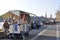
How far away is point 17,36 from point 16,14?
2.16 metres

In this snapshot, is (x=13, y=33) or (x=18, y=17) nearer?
(x=13, y=33)

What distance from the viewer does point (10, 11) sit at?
21.5m

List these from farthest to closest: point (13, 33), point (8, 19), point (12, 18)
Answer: point (8, 19), point (12, 18), point (13, 33)

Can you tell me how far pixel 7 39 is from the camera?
810 inches

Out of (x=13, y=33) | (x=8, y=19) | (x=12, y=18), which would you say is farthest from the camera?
(x=8, y=19)

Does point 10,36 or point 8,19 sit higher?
point 8,19

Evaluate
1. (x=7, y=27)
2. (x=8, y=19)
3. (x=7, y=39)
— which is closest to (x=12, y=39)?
(x=7, y=39)

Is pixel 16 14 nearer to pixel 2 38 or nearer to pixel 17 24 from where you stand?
pixel 17 24

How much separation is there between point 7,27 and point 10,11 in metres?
1.65

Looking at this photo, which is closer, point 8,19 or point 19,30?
point 19,30

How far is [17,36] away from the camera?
69.4ft

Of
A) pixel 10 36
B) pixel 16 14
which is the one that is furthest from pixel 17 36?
pixel 16 14

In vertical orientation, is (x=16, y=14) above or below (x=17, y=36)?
above

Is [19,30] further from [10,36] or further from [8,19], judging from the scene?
[8,19]
